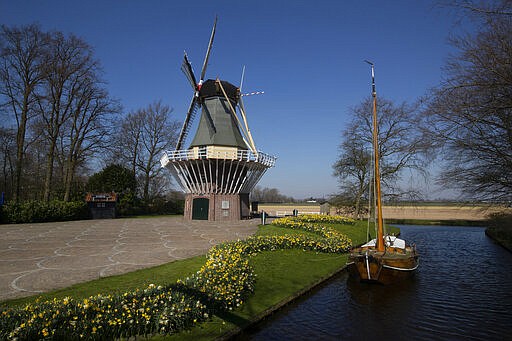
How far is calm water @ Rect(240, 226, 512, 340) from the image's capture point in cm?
772

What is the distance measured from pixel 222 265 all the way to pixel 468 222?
46.5m

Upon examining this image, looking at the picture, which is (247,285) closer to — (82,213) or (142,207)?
(82,213)

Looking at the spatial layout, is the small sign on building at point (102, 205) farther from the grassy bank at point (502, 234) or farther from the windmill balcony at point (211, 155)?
the grassy bank at point (502, 234)

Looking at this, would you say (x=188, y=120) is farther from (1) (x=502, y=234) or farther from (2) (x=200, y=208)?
(1) (x=502, y=234)

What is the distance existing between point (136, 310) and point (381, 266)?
8.73 metres

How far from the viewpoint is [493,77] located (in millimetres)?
6863

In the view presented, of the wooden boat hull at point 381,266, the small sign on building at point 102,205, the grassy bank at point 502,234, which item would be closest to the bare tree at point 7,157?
the small sign on building at point 102,205

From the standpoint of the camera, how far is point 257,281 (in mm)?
10289

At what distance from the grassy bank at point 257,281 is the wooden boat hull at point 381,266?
146cm

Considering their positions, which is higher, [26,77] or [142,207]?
[26,77]

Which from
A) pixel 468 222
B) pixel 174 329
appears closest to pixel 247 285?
pixel 174 329

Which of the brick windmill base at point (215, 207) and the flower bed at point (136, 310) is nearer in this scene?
the flower bed at point (136, 310)

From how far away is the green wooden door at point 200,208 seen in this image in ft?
105

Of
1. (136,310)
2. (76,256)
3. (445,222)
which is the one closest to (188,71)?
(76,256)
